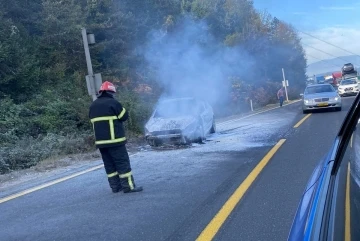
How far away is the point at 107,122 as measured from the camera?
6855mm

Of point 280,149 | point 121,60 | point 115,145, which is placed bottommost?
point 280,149

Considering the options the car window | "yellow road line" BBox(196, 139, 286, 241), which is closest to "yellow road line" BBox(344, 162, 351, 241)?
"yellow road line" BBox(196, 139, 286, 241)

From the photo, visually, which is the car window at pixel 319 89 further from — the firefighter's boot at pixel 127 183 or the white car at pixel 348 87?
the firefighter's boot at pixel 127 183

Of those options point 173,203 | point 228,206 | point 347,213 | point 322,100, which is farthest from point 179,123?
point 347,213

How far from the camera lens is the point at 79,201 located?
6652 mm

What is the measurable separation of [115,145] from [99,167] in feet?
10.8

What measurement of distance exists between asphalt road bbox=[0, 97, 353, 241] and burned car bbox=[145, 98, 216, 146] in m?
2.63

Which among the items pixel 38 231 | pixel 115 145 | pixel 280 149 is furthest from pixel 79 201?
pixel 280 149

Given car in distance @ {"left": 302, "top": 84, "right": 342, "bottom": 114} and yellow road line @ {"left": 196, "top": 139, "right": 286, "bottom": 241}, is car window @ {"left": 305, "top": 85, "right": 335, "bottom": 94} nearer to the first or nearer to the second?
car in distance @ {"left": 302, "top": 84, "right": 342, "bottom": 114}

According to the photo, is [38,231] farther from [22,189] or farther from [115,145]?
[22,189]

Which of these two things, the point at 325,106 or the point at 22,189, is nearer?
the point at 22,189

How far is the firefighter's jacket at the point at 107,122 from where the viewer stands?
22.4 feet

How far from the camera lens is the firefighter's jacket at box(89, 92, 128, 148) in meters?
6.83

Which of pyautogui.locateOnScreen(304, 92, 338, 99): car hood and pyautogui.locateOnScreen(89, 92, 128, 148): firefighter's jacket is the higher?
pyautogui.locateOnScreen(89, 92, 128, 148): firefighter's jacket
